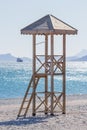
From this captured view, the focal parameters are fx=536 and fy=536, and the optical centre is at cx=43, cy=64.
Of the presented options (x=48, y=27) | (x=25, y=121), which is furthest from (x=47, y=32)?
(x=25, y=121)

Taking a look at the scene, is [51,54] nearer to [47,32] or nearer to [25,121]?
[47,32]

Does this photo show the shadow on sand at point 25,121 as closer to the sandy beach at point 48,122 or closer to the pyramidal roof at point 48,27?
the sandy beach at point 48,122

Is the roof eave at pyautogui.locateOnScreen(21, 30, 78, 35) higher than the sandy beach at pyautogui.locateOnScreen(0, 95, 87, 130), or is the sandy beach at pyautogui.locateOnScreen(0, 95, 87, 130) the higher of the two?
the roof eave at pyautogui.locateOnScreen(21, 30, 78, 35)

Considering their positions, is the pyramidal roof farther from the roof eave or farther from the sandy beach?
the sandy beach

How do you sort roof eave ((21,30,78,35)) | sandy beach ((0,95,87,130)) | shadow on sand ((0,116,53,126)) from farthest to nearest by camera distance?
roof eave ((21,30,78,35)) < shadow on sand ((0,116,53,126)) < sandy beach ((0,95,87,130))

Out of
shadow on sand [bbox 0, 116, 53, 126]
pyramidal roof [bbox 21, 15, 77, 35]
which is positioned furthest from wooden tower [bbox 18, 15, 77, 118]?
shadow on sand [bbox 0, 116, 53, 126]

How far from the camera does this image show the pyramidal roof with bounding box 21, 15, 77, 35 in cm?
2228

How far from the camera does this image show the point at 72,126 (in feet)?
65.2

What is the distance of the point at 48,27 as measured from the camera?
73.7ft

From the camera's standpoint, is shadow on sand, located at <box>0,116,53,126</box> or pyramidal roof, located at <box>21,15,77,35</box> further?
pyramidal roof, located at <box>21,15,77,35</box>

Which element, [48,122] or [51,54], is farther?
[51,54]

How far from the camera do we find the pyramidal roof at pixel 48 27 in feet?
73.1

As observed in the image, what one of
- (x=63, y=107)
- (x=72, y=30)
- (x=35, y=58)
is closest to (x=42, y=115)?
(x=63, y=107)

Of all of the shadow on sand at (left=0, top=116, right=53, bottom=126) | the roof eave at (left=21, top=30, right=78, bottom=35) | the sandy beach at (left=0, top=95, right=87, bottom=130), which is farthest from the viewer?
the roof eave at (left=21, top=30, right=78, bottom=35)
